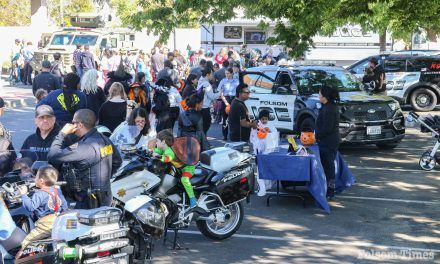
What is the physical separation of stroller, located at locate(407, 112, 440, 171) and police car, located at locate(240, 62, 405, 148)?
1.57 m

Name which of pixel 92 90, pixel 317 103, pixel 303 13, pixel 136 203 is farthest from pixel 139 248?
pixel 317 103

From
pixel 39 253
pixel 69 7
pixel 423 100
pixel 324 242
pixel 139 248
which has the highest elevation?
pixel 69 7

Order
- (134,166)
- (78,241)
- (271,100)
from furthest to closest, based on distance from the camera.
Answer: (271,100)
(134,166)
(78,241)

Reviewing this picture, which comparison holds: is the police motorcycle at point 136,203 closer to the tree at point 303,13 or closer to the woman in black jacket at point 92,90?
the woman in black jacket at point 92,90

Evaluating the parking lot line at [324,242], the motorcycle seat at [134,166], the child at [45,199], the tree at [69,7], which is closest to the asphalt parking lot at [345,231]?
the parking lot line at [324,242]

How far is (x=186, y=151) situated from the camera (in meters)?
8.23

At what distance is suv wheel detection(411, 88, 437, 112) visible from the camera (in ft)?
72.3

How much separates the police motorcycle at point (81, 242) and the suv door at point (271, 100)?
951 cm

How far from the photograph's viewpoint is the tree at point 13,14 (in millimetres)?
53281

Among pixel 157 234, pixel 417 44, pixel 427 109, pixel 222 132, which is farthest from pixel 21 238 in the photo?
pixel 417 44

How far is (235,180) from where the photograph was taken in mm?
8516

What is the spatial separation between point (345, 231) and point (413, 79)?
45.3ft

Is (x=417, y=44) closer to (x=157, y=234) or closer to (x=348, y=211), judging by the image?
(x=348, y=211)

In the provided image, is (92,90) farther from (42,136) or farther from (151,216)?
(151,216)
